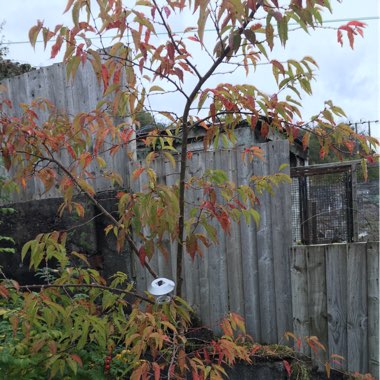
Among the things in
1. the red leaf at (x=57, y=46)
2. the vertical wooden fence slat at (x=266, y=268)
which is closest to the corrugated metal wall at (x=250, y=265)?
the vertical wooden fence slat at (x=266, y=268)

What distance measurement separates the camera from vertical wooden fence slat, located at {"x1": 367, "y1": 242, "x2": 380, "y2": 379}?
2.54 metres

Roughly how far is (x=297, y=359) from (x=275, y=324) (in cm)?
42

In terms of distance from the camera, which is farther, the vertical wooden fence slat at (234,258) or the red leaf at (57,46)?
the vertical wooden fence slat at (234,258)

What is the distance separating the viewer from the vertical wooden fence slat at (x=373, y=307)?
254cm

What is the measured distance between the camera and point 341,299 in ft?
8.77

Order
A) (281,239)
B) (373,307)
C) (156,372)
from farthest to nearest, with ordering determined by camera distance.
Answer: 1. (281,239)
2. (373,307)
3. (156,372)

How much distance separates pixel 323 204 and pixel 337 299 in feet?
2.33

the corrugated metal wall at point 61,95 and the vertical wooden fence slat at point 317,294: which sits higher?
the corrugated metal wall at point 61,95

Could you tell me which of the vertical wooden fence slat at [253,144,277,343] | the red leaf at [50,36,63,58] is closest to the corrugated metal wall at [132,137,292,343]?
the vertical wooden fence slat at [253,144,277,343]

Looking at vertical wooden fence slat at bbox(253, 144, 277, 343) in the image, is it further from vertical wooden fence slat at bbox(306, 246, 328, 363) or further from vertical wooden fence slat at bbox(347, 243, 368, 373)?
vertical wooden fence slat at bbox(347, 243, 368, 373)

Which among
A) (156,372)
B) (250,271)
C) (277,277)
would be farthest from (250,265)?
(156,372)

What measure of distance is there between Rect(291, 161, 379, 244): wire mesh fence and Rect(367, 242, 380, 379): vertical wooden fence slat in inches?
18.7

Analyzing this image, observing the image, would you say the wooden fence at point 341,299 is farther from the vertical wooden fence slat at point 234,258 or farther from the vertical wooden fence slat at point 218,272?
the vertical wooden fence slat at point 218,272

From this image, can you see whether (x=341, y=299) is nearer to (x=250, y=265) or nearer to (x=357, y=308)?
(x=357, y=308)
